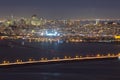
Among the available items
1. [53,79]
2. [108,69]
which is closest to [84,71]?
[108,69]

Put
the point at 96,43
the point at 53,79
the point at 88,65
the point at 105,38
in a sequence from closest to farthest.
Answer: the point at 53,79 < the point at 88,65 < the point at 96,43 < the point at 105,38

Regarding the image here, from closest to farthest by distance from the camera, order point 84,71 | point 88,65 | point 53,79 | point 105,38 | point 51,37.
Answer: point 53,79 → point 84,71 → point 88,65 → point 105,38 → point 51,37

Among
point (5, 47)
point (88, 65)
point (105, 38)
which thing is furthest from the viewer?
point (105, 38)

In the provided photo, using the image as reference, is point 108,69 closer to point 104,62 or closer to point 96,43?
point 104,62

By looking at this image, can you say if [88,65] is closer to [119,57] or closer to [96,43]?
[119,57]

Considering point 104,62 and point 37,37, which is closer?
point 104,62

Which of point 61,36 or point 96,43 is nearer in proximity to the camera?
point 96,43

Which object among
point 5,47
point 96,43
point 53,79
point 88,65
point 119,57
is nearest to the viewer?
point 53,79

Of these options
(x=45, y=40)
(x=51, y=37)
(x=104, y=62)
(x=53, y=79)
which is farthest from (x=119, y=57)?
(x=51, y=37)
